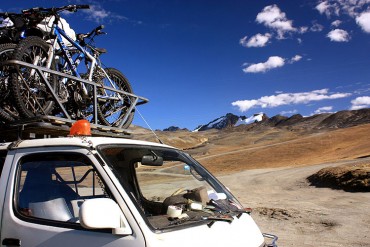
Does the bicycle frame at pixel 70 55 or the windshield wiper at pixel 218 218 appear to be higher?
the bicycle frame at pixel 70 55

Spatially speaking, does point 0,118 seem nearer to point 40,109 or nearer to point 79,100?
point 40,109

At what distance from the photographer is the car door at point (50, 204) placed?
9.23 feet

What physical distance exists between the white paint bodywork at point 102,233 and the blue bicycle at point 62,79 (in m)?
1.64

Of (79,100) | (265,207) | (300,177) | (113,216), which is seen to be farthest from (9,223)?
(300,177)

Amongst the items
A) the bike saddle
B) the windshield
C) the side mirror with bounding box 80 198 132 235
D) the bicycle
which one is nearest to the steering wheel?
the windshield

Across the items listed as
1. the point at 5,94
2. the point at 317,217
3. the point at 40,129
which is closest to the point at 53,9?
the point at 5,94

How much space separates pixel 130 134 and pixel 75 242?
9.62 ft

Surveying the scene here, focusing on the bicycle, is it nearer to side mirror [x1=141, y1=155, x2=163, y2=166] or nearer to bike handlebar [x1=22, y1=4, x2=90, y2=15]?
bike handlebar [x1=22, y1=4, x2=90, y2=15]

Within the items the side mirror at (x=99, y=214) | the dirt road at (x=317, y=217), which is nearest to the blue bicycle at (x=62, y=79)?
the side mirror at (x=99, y=214)

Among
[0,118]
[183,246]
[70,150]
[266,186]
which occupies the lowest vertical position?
[266,186]

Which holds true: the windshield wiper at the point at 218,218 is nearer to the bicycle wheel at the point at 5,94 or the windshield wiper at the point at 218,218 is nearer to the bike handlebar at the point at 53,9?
the bicycle wheel at the point at 5,94

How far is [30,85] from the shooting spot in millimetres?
5539

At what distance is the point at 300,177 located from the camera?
23.3 meters

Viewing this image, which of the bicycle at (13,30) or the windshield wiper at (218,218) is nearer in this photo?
the windshield wiper at (218,218)
